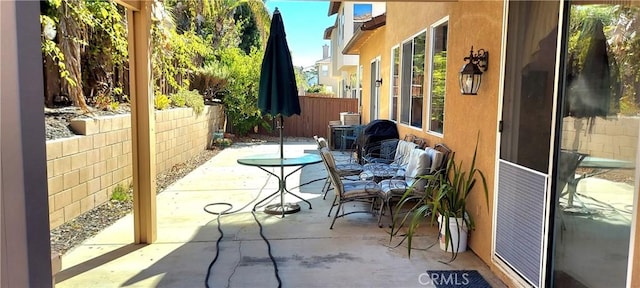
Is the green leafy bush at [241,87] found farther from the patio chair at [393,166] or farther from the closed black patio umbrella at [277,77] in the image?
the closed black patio umbrella at [277,77]

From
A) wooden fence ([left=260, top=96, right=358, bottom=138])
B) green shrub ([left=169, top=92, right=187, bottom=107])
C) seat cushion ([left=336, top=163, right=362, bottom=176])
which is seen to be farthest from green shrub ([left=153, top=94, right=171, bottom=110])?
wooden fence ([left=260, top=96, right=358, bottom=138])

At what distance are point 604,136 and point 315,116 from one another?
45.4ft

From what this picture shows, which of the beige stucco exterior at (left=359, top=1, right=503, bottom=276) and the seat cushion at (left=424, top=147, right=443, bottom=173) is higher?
the beige stucco exterior at (left=359, top=1, right=503, bottom=276)

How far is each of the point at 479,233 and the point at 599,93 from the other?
1.85 m

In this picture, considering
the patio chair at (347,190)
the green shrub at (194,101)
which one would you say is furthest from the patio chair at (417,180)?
the green shrub at (194,101)

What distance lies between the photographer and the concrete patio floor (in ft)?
11.1

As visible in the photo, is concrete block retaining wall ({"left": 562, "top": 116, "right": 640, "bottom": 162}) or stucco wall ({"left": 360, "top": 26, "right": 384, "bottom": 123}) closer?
concrete block retaining wall ({"left": 562, "top": 116, "right": 640, "bottom": 162})

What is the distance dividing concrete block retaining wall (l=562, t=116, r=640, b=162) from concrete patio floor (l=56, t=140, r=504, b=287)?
1.39 metres

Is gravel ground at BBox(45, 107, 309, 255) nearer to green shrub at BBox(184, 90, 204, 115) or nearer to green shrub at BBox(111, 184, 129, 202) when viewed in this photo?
green shrub at BBox(111, 184, 129, 202)

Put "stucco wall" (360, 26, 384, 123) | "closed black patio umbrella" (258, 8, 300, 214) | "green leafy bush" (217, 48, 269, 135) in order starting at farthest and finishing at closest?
1. "green leafy bush" (217, 48, 269, 135)
2. "stucco wall" (360, 26, 384, 123)
3. "closed black patio umbrella" (258, 8, 300, 214)

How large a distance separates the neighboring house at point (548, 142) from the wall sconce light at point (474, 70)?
6 centimetres

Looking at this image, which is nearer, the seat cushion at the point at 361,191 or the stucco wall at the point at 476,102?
the stucco wall at the point at 476,102

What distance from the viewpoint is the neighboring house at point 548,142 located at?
2250 millimetres

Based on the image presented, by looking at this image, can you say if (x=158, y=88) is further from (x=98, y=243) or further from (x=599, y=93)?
→ (x=599, y=93)
